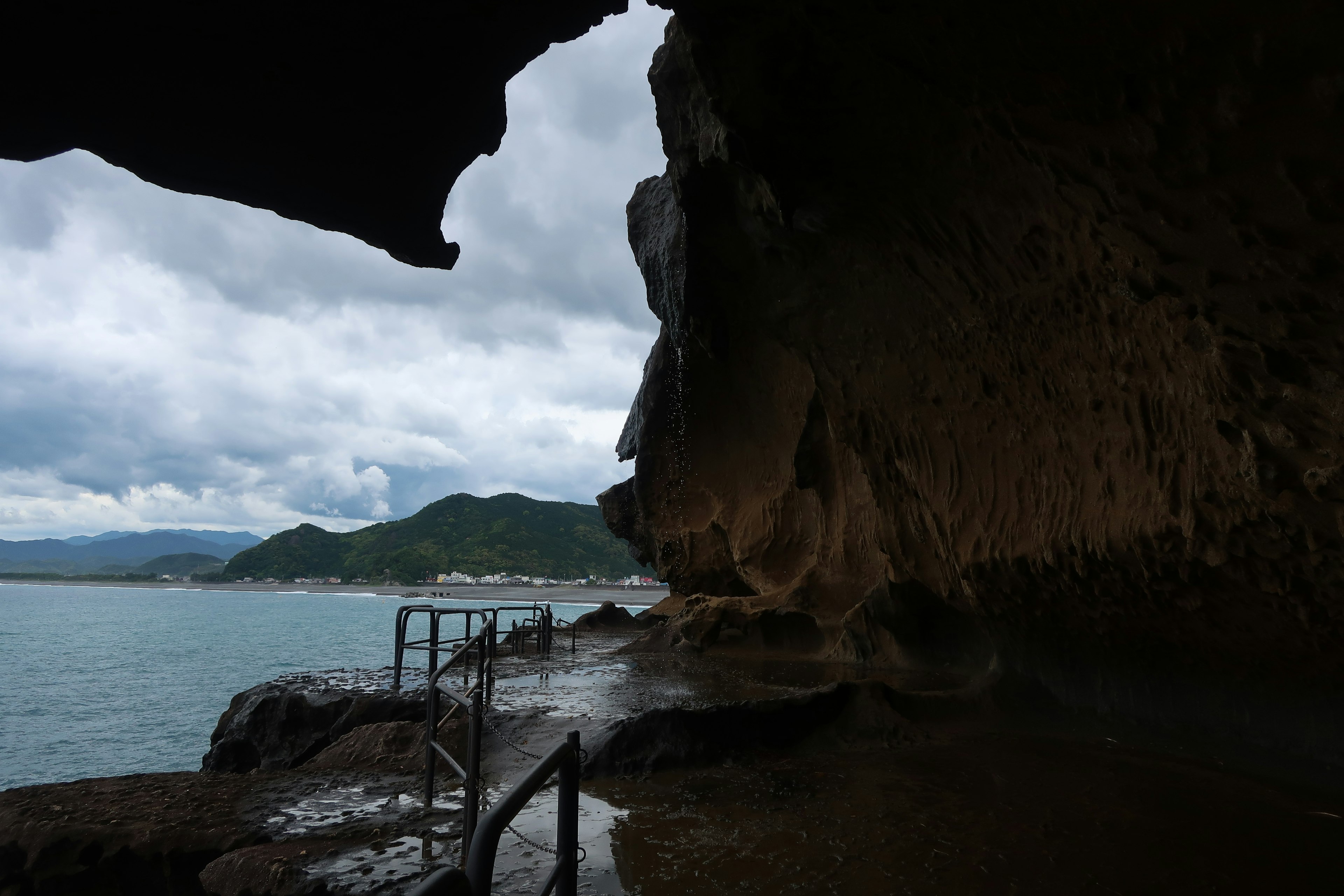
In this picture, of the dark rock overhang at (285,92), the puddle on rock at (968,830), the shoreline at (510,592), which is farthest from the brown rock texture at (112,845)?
the shoreline at (510,592)

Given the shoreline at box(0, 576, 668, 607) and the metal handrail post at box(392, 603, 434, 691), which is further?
the shoreline at box(0, 576, 668, 607)

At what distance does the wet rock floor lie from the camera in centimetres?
343

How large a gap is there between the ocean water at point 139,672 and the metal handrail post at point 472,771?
11281 millimetres

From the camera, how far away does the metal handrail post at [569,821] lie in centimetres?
189

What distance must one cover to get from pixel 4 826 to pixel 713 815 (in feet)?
14.7

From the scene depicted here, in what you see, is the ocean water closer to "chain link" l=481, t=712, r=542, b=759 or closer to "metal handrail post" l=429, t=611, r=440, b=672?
"metal handrail post" l=429, t=611, r=440, b=672

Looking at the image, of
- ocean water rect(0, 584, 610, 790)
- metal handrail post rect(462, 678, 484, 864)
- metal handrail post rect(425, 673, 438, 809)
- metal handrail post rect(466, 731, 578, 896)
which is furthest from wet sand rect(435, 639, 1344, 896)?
ocean water rect(0, 584, 610, 790)

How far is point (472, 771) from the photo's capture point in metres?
3.37

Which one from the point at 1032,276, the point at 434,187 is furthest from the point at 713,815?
the point at 434,187

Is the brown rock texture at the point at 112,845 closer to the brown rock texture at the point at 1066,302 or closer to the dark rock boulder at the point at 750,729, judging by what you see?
the dark rock boulder at the point at 750,729

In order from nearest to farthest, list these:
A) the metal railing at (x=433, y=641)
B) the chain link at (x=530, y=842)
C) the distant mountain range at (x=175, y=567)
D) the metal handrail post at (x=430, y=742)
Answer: the chain link at (x=530, y=842) < the metal handrail post at (x=430, y=742) < the metal railing at (x=433, y=641) < the distant mountain range at (x=175, y=567)

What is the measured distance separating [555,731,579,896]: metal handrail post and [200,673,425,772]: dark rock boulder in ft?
22.1

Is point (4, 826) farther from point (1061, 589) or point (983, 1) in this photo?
point (1061, 589)

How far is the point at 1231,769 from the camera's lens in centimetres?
530
